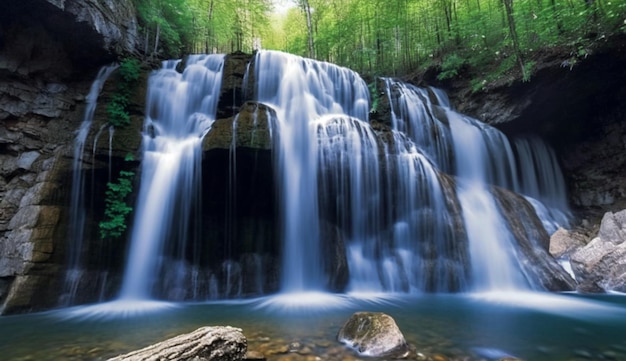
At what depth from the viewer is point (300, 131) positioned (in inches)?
337

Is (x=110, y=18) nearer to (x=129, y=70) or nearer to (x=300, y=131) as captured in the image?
(x=129, y=70)

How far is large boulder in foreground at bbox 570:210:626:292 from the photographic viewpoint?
6.14 m

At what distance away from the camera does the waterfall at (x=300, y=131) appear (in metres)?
7.41

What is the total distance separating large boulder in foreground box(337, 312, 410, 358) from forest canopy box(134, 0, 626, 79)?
1036cm

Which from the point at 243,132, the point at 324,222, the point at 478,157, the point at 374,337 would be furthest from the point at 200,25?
the point at 374,337

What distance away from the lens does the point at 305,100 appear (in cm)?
1027

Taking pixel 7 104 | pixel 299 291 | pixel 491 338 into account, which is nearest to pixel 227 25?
pixel 7 104

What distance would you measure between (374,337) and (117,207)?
21.3ft

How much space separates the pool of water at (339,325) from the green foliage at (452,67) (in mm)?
10116

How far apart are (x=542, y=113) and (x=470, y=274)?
7940mm

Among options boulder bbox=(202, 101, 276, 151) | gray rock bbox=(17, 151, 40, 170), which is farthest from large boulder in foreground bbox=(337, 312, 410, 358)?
gray rock bbox=(17, 151, 40, 170)

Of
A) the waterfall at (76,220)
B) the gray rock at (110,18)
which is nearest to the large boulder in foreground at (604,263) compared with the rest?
the waterfall at (76,220)

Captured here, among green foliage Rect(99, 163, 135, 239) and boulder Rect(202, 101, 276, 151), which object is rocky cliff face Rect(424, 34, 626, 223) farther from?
green foliage Rect(99, 163, 135, 239)

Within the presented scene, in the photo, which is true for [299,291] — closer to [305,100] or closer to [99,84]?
[305,100]
